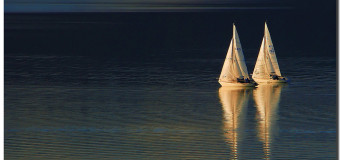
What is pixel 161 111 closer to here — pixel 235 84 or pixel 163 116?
pixel 163 116

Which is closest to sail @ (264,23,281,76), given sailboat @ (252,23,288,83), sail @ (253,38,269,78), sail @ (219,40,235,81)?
sailboat @ (252,23,288,83)

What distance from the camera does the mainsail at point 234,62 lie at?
3115 inches

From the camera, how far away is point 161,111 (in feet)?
221

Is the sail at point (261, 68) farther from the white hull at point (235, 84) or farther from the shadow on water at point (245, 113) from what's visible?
the white hull at point (235, 84)

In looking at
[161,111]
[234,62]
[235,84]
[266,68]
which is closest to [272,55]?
[266,68]

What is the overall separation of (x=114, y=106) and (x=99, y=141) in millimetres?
16669

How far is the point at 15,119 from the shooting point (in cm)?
6344

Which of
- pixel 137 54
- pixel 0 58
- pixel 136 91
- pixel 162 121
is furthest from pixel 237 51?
pixel 137 54

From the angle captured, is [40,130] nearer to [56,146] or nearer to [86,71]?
[56,146]

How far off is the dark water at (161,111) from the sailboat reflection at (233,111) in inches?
2.8

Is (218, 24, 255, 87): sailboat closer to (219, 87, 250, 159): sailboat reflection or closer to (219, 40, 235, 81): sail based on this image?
(219, 40, 235, 81): sail

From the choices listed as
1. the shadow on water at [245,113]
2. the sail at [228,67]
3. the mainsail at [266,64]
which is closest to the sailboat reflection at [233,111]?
the shadow on water at [245,113]

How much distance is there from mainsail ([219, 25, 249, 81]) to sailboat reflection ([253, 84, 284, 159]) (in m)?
2.16

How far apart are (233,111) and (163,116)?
233 inches
